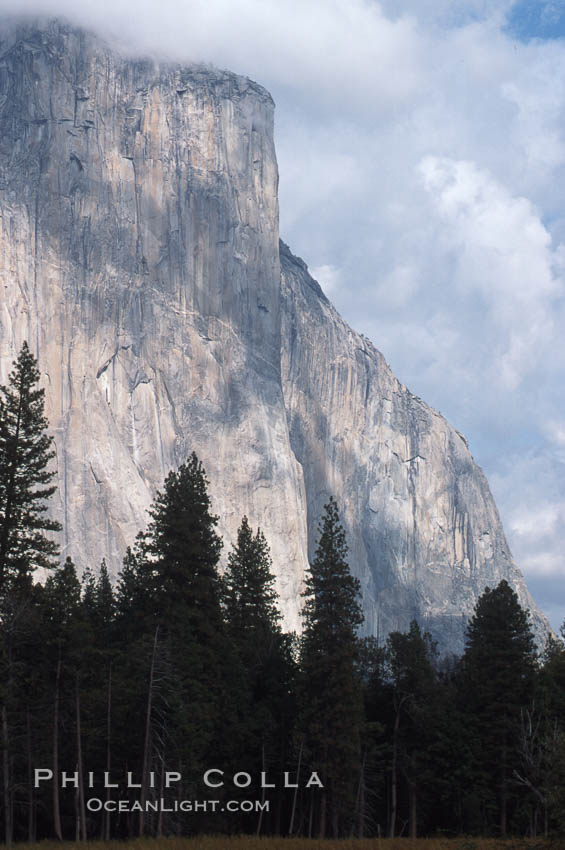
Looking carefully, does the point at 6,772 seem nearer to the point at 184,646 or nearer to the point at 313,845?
the point at 184,646

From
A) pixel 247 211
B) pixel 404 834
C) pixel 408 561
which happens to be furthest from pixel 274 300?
pixel 404 834

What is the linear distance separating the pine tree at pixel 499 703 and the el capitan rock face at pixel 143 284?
67.9 meters

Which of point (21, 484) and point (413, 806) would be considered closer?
point (21, 484)

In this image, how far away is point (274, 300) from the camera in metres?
139

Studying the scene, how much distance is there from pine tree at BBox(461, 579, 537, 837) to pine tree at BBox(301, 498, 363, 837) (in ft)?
17.4

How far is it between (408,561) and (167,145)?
73.3 meters

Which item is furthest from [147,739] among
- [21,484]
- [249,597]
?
[249,597]

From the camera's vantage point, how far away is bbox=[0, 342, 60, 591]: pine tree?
3241cm

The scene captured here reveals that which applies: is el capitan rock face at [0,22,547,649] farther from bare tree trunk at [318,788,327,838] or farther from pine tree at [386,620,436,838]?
bare tree trunk at [318,788,327,838]

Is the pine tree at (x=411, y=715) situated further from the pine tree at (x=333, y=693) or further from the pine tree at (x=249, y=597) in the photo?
the pine tree at (x=249, y=597)

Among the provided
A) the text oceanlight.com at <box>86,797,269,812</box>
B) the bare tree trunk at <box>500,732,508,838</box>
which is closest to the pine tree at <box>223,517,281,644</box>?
the text oceanlight.com at <box>86,797,269,812</box>

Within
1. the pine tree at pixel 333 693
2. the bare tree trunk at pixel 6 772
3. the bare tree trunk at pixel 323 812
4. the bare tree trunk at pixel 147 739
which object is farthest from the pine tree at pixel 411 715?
the bare tree trunk at pixel 6 772

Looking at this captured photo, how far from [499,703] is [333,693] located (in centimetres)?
780

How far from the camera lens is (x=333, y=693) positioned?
3975 cm
